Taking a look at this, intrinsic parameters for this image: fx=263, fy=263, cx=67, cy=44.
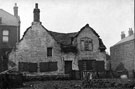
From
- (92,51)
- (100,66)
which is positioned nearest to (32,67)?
(92,51)

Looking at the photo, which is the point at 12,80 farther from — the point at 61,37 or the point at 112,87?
the point at 61,37

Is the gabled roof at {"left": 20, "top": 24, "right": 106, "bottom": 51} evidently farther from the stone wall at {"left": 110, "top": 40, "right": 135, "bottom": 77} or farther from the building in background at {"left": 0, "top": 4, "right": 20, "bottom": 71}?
the stone wall at {"left": 110, "top": 40, "right": 135, "bottom": 77}

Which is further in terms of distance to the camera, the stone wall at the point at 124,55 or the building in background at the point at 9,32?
the stone wall at the point at 124,55

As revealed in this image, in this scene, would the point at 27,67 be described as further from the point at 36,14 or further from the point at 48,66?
the point at 36,14

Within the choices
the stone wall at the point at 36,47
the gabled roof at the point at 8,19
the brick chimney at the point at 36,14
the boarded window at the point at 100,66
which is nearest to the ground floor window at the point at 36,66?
the stone wall at the point at 36,47

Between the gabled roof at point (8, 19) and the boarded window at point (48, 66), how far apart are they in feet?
29.7

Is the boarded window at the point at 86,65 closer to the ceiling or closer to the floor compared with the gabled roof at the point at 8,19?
closer to the floor

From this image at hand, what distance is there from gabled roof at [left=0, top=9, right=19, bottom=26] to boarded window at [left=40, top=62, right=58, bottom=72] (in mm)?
9048

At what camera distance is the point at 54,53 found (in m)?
38.1

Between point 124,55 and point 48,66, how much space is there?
21.3m

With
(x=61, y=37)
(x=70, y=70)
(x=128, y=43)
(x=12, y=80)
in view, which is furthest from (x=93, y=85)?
(x=128, y=43)

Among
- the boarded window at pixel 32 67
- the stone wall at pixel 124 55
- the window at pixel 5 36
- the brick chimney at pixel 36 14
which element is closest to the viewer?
the boarded window at pixel 32 67

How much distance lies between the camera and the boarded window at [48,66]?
37312mm

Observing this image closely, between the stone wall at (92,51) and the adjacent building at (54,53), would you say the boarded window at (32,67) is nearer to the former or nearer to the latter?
the adjacent building at (54,53)
